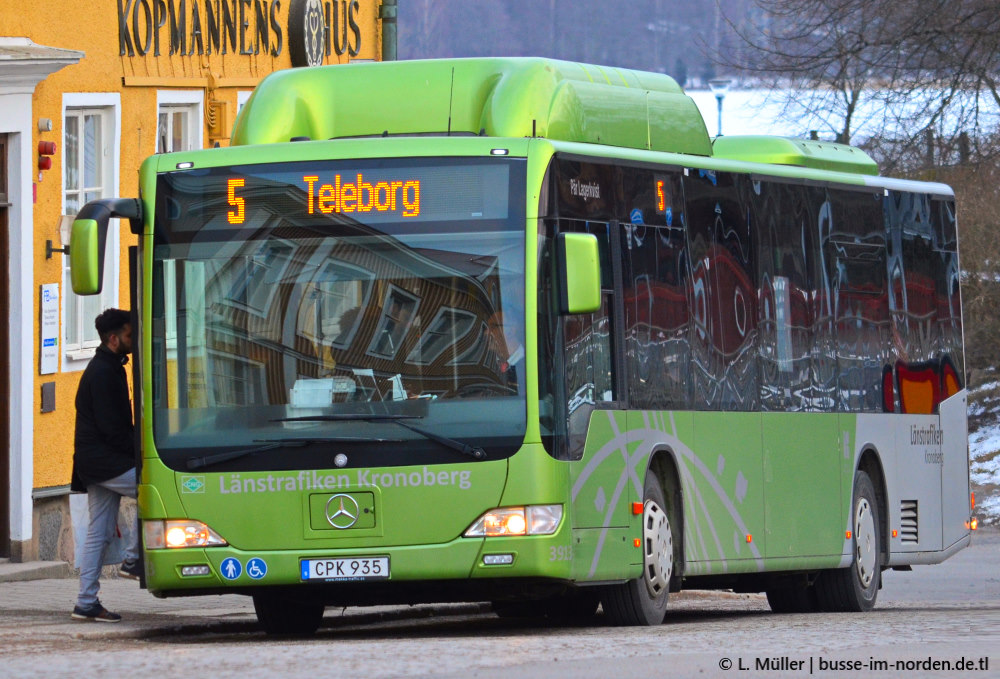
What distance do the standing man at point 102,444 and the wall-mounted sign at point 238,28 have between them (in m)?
6.71

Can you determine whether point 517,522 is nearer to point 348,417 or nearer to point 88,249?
point 348,417

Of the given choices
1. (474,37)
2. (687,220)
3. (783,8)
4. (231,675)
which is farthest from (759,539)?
(474,37)

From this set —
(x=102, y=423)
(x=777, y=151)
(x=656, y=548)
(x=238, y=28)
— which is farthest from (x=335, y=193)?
(x=238, y=28)

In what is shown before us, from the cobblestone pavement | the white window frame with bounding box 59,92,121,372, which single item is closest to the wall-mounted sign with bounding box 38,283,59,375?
the white window frame with bounding box 59,92,121,372

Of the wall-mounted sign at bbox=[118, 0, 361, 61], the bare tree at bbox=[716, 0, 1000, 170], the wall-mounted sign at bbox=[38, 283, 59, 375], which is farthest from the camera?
the bare tree at bbox=[716, 0, 1000, 170]

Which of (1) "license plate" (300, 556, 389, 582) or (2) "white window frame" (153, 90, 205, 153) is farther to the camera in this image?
(2) "white window frame" (153, 90, 205, 153)

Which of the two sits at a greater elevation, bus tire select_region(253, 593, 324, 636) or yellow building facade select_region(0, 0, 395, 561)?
yellow building facade select_region(0, 0, 395, 561)

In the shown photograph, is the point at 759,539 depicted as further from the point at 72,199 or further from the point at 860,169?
the point at 72,199

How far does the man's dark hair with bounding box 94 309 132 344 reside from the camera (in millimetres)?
13359

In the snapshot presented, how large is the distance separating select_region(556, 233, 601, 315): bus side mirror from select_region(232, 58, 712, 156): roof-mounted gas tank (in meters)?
1.30

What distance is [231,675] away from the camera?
9203 mm

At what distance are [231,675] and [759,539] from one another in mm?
5950

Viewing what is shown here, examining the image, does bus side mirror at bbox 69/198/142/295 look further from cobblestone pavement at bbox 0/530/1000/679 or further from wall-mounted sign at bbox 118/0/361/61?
wall-mounted sign at bbox 118/0/361/61

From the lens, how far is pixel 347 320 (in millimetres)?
11461
